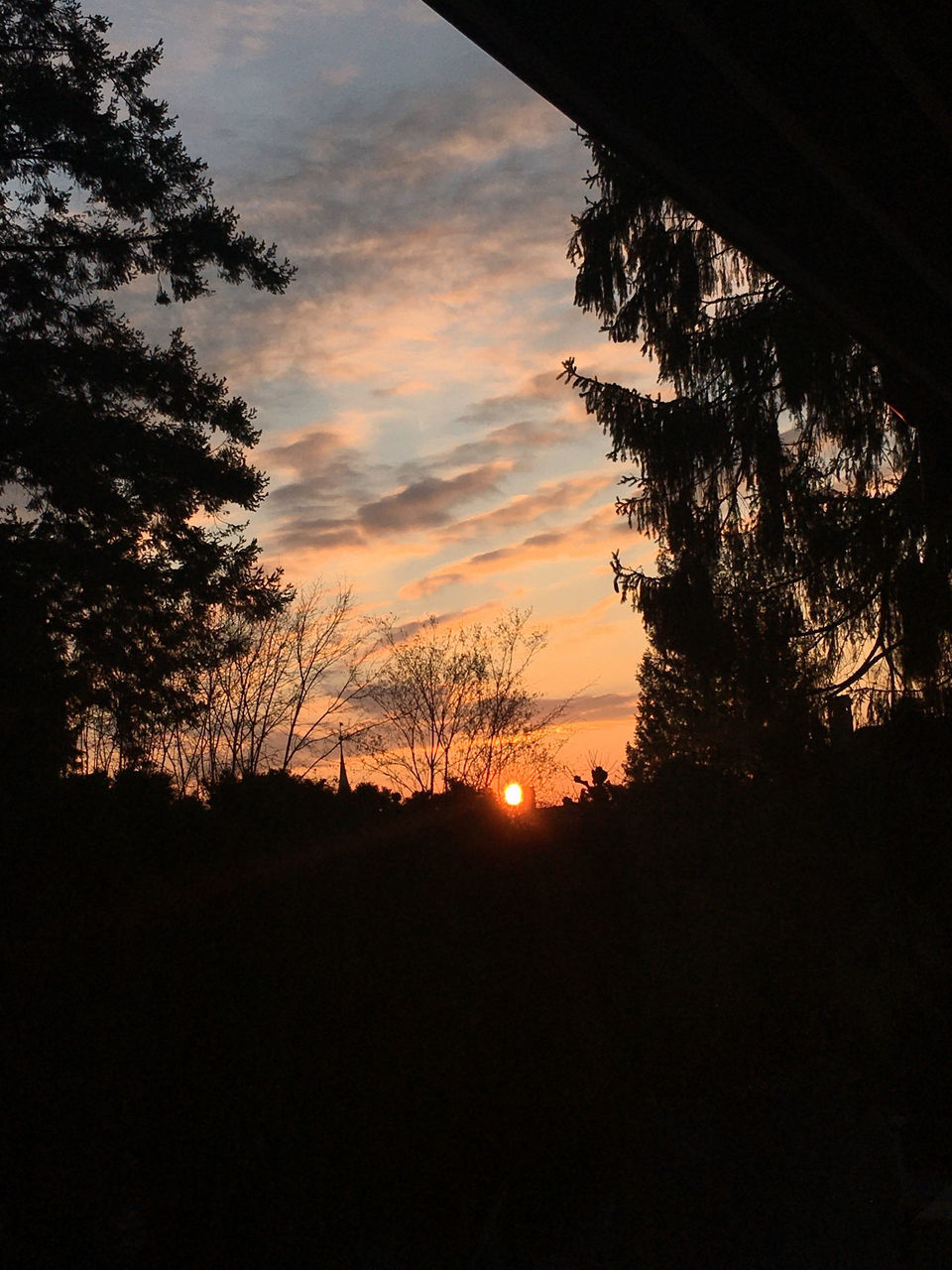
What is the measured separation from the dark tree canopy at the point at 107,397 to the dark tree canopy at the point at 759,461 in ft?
21.4

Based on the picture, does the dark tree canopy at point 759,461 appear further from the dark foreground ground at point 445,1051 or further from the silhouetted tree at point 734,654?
the dark foreground ground at point 445,1051

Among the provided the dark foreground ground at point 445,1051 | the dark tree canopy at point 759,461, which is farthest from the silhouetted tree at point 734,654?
the dark foreground ground at point 445,1051

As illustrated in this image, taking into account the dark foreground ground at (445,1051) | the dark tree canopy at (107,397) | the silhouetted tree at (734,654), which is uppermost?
the dark tree canopy at (107,397)

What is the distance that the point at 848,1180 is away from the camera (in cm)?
625

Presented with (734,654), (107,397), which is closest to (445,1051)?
(734,654)

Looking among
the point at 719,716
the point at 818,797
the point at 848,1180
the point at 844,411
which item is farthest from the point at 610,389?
the point at 848,1180

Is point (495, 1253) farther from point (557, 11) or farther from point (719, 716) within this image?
point (719, 716)

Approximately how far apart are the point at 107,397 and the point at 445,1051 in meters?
14.1

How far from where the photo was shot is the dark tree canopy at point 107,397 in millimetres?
16062

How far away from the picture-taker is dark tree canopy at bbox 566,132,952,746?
12.5 metres

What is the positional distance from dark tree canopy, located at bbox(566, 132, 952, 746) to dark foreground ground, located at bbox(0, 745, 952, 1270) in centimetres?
495

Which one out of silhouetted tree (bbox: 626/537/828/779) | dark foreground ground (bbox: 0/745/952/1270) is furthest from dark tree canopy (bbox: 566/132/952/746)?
dark foreground ground (bbox: 0/745/952/1270)

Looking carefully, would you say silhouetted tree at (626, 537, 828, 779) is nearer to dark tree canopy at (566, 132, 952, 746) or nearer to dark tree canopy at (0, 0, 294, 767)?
dark tree canopy at (566, 132, 952, 746)

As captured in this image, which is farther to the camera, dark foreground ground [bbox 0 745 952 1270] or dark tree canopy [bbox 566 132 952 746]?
dark tree canopy [bbox 566 132 952 746]
